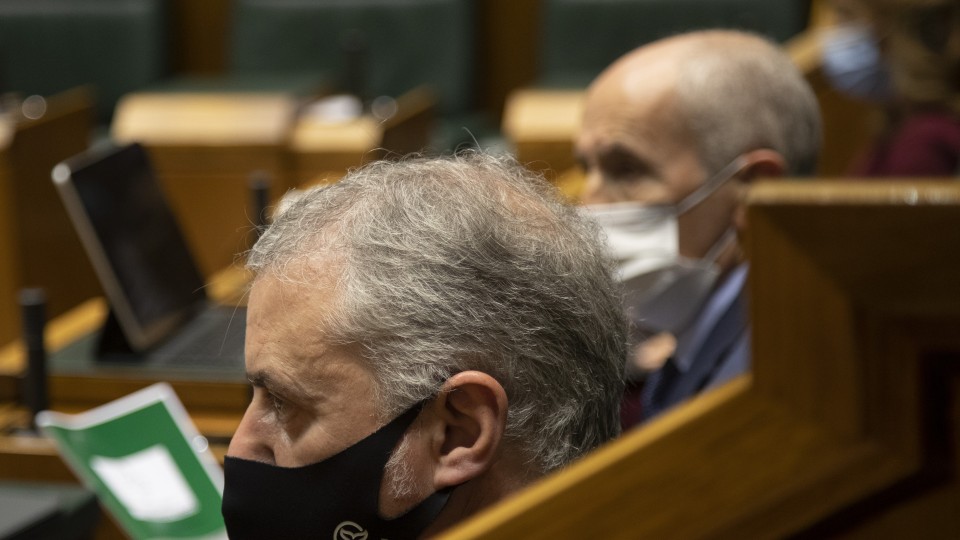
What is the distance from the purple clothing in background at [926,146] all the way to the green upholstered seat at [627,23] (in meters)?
1.80

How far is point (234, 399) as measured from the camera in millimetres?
1920

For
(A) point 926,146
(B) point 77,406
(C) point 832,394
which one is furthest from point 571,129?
(C) point 832,394

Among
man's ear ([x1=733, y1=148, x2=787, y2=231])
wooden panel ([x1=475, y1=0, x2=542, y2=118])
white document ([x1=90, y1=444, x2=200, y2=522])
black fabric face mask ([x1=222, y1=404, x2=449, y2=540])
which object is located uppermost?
black fabric face mask ([x1=222, y1=404, x2=449, y2=540])

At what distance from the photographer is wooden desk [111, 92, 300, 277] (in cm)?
347

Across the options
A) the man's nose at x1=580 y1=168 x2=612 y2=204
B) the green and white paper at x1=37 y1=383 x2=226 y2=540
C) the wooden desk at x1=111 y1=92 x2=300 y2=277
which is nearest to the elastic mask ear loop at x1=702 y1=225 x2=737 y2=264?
the man's nose at x1=580 y1=168 x2=612 y2=204

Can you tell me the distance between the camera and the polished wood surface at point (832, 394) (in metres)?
0.45

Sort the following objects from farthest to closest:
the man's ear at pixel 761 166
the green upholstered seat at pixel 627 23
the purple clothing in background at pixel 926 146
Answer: the green upholstered seat at pixel 627 23
the purple clothing in background at pixel 926 146
the man's ear at pixel 761 166

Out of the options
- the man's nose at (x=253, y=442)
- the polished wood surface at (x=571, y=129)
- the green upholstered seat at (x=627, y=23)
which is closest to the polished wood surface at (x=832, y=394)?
the man's nose at (x=253, y=442)

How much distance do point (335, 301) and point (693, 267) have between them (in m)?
0.91

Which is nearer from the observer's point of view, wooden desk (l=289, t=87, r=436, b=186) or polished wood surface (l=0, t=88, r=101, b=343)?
polished wood surface (l=0, t=88, r=101, b=343)

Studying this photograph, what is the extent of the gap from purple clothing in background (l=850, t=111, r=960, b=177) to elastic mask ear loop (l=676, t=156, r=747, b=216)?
57cm

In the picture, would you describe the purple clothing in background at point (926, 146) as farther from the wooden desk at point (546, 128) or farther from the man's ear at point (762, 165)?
the wooden desk at point (546, 128)

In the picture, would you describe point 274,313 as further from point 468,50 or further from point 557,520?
point 468,50

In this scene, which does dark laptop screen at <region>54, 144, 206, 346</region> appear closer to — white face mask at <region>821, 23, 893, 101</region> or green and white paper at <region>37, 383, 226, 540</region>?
green and white paper at <region>37, 383, 226, 540</region>
